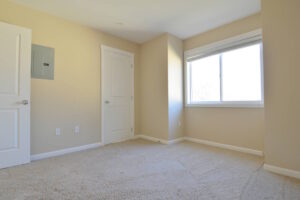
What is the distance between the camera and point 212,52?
331 centimetres

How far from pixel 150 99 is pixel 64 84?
1.93 metres

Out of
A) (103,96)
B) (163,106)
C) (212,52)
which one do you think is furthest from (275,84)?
(103,96)

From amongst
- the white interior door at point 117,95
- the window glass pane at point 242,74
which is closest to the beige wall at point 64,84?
the white interior door at point 117,95

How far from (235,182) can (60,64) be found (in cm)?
322

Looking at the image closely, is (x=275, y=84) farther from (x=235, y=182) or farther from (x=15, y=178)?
(x=15, y=178)

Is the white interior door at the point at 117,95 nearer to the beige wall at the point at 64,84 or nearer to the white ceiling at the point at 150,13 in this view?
the beige wall at the point at 64,84

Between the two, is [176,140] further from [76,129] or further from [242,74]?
[76,129]

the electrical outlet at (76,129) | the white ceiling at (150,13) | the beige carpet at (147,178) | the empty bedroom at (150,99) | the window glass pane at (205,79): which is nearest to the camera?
the beige carpet at (147,178)

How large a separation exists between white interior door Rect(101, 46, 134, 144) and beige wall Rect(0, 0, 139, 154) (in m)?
0.17

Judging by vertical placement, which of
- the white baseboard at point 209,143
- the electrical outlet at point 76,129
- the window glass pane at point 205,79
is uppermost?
the window glass pane at point 205,79

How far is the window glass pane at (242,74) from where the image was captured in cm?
276

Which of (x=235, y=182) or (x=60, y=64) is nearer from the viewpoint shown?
(x=235, y=182)

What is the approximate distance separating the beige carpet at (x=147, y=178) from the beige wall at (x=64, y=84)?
453mm

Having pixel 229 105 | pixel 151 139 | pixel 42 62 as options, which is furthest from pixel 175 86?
pixel 42 62
